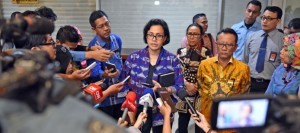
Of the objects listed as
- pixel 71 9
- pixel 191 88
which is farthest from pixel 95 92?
pixel 71 9

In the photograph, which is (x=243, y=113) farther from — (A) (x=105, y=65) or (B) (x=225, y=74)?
(A) (x=105, y=65)

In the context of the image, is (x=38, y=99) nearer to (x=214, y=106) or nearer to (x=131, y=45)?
(x=214, y=106)

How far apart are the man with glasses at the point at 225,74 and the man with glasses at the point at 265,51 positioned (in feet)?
2.53

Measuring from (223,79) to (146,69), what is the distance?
1.77 ft

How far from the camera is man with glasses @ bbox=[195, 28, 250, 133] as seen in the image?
6.75ft

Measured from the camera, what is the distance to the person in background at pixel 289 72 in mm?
1981

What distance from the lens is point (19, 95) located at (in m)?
0.53

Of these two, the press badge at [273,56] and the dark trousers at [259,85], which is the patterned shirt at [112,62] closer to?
the dark trousers at [259,85]

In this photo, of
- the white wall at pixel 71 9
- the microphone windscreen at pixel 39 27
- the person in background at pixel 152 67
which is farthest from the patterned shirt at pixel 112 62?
the microphone windscreen at pixel 39 27

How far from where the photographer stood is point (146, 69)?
6.94 ft

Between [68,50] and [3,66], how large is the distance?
5.03 ft

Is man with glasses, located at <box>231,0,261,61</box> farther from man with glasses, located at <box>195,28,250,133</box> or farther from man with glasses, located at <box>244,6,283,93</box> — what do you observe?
man with glasses, located at <box>195,28,250,133</box>

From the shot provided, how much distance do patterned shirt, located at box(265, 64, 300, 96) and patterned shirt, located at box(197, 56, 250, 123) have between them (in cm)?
19

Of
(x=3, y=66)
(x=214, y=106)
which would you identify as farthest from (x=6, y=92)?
(x=214, y=106)
